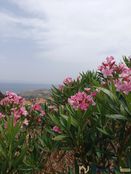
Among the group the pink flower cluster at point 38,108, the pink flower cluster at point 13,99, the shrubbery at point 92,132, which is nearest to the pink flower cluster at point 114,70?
the shrubbery at point 92,132

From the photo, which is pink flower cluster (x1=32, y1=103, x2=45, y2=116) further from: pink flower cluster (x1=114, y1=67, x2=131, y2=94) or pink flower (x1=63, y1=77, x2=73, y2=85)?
pink flower cluster (x1=114, y1=67, x2=131, y2=94)

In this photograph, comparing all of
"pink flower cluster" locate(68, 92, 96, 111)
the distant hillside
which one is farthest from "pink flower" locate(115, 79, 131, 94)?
the distant hillside

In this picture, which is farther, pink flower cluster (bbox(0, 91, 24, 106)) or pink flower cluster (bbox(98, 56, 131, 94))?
pink flower cluster (bbox(0, 91, 24, 106))

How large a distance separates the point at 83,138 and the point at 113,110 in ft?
2.12

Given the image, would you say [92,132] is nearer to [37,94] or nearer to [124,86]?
[124,86]

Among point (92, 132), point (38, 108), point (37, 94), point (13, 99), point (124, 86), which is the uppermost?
point (124, 86)

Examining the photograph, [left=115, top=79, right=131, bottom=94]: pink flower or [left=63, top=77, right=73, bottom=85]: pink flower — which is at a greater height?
[left=63, top=77, right=73, bottom=85]: pink flower

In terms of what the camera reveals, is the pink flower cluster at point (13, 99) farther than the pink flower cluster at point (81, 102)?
Yes

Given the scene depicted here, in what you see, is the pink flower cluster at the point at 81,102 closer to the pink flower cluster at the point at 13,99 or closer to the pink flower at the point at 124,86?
the pink flower at the point at 124,86

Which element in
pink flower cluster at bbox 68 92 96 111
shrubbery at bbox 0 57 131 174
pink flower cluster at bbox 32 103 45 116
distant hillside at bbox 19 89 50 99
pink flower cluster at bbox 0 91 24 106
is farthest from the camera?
distant hillside at bbox 19 89 50 99

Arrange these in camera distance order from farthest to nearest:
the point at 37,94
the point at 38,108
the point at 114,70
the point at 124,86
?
the point at 37,94 < the point at 38,108 < the point at 114,70 < the point at 124,86

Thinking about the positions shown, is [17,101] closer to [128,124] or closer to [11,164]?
[11,164]

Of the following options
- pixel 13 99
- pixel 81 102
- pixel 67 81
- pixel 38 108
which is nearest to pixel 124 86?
pixel 81 102

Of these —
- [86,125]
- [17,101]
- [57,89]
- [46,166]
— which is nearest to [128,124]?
[86,125]
